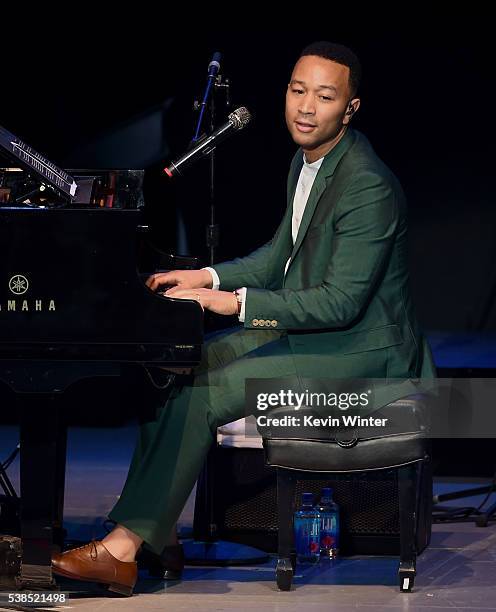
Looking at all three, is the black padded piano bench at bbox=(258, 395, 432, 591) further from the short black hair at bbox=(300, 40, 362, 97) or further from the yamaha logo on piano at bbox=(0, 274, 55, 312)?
the short black hair at bbox=(300, 40, 362, 97)

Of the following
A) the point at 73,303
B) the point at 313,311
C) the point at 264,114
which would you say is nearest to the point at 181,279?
the point at 313,311

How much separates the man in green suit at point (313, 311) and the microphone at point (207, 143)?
19 centimetres

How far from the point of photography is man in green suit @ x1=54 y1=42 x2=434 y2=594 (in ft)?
13.3

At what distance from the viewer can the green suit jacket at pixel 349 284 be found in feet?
13.5

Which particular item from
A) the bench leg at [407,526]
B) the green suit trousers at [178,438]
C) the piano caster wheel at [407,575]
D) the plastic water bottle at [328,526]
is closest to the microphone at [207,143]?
the green suit trousers at [178,438]

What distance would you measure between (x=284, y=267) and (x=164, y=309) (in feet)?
2.61

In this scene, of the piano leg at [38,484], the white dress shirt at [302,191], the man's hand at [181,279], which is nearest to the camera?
the piano leg at [38,484]

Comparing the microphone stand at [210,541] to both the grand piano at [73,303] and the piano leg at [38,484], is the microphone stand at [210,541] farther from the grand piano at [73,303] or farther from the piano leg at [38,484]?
the grand piano at [73,303]

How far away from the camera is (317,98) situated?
4227mm

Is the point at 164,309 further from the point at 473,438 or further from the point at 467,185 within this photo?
the point at 467,185

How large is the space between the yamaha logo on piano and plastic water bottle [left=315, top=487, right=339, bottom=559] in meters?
1.36

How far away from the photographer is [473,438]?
6156 mm

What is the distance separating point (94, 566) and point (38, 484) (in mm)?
303

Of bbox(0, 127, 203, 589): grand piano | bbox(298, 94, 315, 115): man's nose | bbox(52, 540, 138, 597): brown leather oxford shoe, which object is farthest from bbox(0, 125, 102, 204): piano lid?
bbox(52, 540, 138, 597): brown leather oxford shoe
